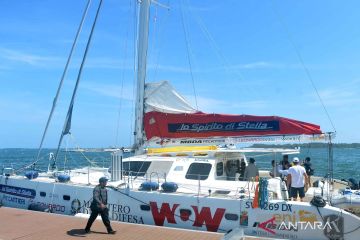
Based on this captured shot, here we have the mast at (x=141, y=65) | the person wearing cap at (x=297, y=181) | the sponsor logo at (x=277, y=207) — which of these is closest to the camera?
the sponsor logo at (x=277, y=207)

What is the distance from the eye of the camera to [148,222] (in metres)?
10.7

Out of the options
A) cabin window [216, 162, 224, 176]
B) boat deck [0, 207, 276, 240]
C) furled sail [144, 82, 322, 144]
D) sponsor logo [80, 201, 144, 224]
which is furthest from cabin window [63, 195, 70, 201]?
cabin window [216, 162, 224, 176]

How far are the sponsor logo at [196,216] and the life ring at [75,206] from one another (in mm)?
2365

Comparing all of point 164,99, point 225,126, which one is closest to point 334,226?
point 225,126

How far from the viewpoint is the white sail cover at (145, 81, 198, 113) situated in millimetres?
13027

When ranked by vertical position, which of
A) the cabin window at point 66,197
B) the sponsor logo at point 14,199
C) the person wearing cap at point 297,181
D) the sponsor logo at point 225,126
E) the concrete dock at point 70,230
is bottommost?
the concrete dock at point 70,230

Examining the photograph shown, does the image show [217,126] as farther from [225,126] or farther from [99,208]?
[99,208]

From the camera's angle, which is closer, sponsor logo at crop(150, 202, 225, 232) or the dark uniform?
the dark uniform

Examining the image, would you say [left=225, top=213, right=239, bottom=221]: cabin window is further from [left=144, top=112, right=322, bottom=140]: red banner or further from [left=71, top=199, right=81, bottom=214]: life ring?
[left=71, top=199, right=81, bottom=214]: life ring

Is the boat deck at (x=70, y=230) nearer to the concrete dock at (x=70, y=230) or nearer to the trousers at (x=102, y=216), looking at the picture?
the concrete dock at (x=70, y=230)

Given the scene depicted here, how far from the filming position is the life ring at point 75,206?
38.2ft

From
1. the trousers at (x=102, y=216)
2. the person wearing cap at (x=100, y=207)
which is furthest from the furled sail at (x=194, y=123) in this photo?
the trousers at (x=102, y=216)

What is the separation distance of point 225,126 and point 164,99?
2577mm

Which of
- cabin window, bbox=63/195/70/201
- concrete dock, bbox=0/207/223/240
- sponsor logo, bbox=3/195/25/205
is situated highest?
cabin window, bbox=63/195/70/201
